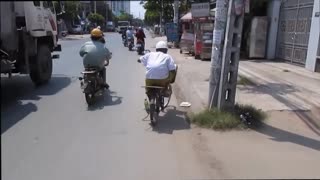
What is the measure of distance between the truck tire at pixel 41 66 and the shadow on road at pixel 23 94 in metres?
0.21

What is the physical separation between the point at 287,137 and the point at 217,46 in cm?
197

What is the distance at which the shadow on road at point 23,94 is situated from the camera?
705cm

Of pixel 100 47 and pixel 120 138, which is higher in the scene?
pixel 100 47

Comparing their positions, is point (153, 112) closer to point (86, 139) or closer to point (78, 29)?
point (86, 139)

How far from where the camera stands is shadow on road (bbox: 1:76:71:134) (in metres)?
7.05

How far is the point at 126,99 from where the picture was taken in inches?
359

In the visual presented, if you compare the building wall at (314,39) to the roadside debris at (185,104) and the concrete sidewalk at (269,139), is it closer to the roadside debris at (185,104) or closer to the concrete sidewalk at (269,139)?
the concrete sidewalk at (269,139)

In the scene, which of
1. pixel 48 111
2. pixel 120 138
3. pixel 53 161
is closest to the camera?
pixel 53 161

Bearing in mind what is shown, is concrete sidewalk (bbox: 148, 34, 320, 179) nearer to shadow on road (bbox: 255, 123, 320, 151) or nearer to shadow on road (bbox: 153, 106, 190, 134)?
shadow on road (bbox: 255, 123, 320, 151)

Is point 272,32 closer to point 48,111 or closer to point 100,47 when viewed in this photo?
point 100,47

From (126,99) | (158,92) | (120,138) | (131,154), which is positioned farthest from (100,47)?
(131,154)

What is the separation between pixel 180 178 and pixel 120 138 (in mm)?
1760

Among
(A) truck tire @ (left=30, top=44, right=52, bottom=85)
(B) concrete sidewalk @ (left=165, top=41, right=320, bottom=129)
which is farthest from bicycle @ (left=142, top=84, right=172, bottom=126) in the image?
(A) truck tire @ (left=30, top=44, right=52, bottom=85)

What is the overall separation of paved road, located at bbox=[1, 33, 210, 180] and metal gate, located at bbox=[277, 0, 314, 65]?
7821mm
